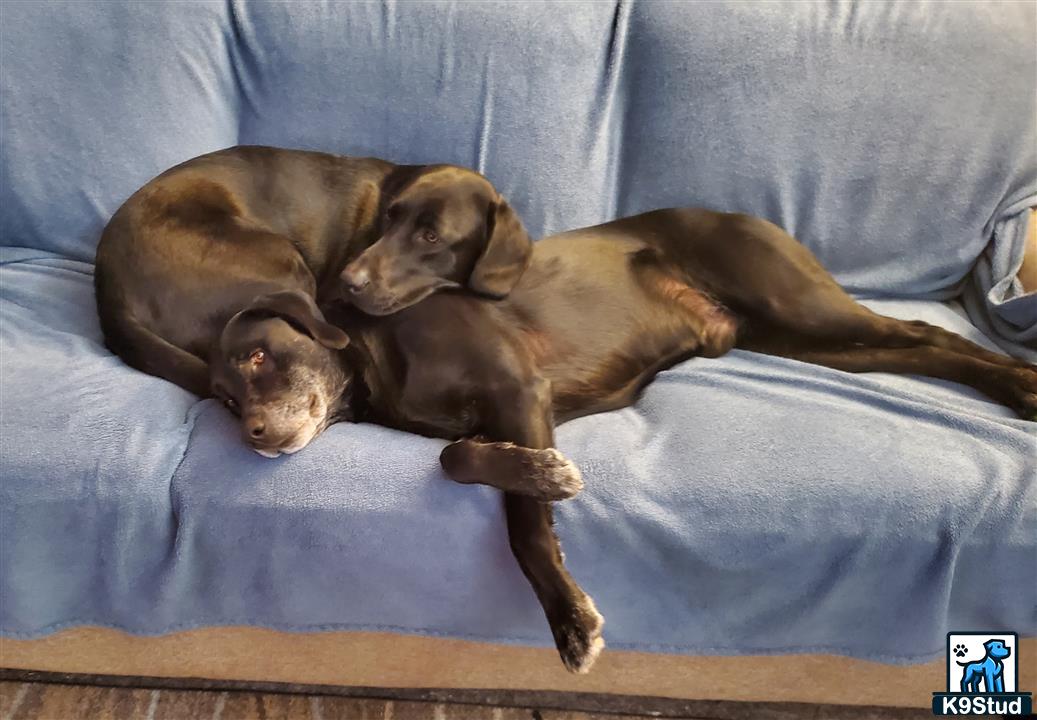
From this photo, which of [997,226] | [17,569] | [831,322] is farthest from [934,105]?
[17,569]

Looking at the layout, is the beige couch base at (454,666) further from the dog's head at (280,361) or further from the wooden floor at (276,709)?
the dog's head at (280,361)

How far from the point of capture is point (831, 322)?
1.77 metres

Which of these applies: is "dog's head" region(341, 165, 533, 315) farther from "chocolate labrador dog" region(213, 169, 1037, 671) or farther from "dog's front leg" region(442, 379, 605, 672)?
"dog's front leg" region(442, 379, 605, 672)

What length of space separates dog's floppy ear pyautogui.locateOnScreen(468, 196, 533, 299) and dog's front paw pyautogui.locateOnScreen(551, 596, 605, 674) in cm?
67

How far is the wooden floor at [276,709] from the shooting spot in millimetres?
1604

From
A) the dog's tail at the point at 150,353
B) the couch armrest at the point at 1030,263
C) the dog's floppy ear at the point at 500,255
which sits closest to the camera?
the dog's tail at the point at 150,353

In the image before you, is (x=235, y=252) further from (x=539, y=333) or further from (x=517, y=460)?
(x=517, y=460)

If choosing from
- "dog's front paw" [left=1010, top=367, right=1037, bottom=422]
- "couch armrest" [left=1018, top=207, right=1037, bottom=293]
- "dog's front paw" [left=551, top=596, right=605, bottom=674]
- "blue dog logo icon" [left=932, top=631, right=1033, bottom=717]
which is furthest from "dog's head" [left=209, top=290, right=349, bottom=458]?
"couch armrest" [left=1018, top=207, right=1037, bottom=293]

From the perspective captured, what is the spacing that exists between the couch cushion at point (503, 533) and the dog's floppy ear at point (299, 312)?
7.3 inches

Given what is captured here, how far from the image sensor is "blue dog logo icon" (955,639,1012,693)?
4.74 feet

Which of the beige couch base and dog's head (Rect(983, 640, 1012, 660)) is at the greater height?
dog's head (Rect(983, 640, 1012, 660))

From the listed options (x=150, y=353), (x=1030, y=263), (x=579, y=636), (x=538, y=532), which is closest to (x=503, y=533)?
(x=538, y=532)

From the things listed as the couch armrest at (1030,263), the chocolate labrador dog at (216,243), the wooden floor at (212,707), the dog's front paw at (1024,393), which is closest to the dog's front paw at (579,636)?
the wooden floor at (212,707)

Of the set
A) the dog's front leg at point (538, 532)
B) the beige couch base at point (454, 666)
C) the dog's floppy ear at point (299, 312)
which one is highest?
the dog's floppy ear at point (299, 312)
